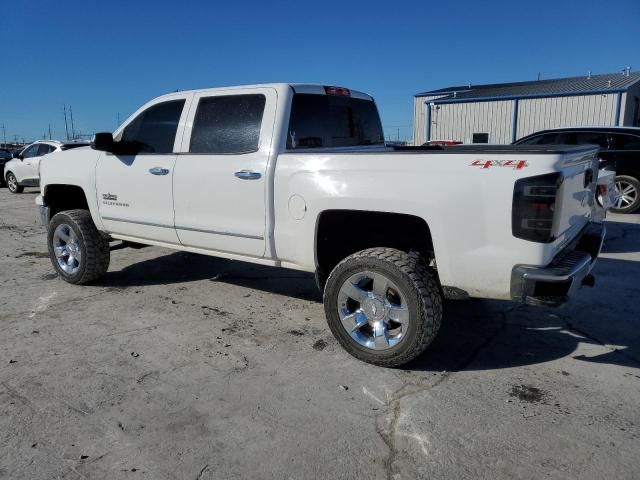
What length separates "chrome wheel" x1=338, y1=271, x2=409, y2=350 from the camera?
342 cm

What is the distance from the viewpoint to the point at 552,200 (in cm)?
281

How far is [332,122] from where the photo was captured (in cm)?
459

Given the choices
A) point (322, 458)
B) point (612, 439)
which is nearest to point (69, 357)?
point (322, 458)

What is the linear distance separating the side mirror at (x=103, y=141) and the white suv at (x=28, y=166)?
38.7 ft

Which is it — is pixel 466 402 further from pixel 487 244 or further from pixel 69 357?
pixel 69 357

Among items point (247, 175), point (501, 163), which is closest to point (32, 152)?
point (247, 175)

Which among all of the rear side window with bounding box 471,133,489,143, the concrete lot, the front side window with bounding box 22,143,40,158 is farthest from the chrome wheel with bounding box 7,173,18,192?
the rear side window with bounding box 471,133,489,143

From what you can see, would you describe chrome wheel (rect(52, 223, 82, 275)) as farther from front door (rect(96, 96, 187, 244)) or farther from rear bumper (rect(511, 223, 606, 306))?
rear bumper (rect(511, 223, 606, 306))

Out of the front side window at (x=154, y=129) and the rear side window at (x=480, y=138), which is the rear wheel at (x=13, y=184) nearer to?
the front side window at (x=154, y=129)

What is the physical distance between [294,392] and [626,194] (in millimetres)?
9655

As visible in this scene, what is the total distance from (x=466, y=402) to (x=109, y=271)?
15.3 feet

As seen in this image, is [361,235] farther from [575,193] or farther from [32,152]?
[32,152]

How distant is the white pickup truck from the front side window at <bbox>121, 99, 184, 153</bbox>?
14 millimetres

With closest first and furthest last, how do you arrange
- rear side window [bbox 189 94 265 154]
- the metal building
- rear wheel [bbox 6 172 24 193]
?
rear side window [bbox 189 94 265 154] → rear wheel [bbox 6 172 24 193] → the metal building
